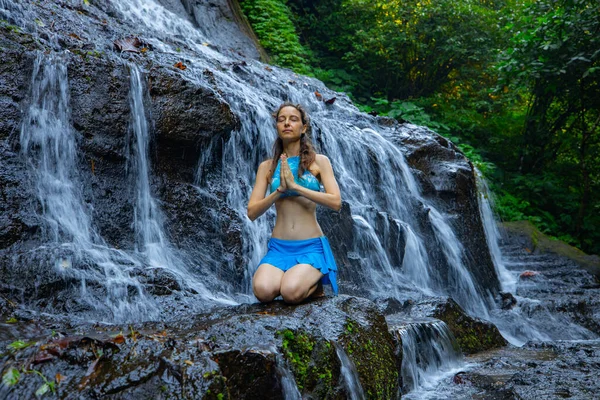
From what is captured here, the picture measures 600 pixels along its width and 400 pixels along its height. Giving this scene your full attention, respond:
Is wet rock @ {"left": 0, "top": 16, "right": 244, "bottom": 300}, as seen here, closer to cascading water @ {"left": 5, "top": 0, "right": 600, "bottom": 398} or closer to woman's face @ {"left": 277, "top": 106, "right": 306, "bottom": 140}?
cascading water @ {"left": 5, "top": 0, "right": 600, "bottom": 398}

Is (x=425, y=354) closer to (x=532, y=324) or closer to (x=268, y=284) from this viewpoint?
(x=268, y=284)

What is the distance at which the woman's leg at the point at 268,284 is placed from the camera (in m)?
3.82

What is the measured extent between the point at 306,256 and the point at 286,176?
63 cm

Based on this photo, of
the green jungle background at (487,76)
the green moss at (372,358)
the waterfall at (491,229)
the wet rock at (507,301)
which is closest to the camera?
the green moss at (372,358)

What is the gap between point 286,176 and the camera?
12.4 ft

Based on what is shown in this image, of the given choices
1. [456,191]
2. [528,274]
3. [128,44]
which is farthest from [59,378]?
[528,274]

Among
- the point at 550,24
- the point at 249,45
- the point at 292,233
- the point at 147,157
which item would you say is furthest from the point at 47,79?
the point at 550,24

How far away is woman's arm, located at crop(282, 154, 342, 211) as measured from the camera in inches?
149

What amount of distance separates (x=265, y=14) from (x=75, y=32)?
8919 millimetres

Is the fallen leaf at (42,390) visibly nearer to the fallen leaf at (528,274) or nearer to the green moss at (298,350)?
the green moss at (298,350)

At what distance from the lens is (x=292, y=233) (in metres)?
4.08

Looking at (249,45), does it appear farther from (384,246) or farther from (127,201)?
(127,201)

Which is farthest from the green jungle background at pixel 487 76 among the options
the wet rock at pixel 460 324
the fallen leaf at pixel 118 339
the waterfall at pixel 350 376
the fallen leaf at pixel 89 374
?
the fallen leaf at pixel 89 374

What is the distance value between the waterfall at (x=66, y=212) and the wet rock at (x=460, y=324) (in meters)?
3.07
